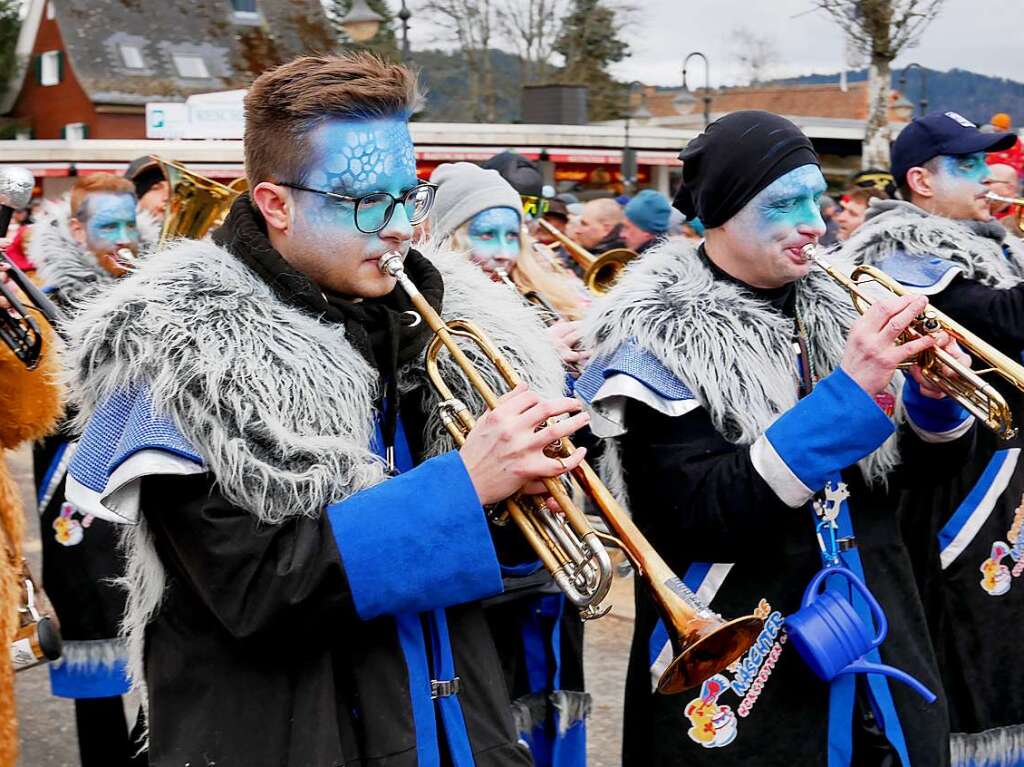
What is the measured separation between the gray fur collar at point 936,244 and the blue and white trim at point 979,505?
545 mm

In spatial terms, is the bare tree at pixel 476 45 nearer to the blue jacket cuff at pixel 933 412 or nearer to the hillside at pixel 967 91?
the hillside at pixel 967 91

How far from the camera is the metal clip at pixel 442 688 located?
213 cm

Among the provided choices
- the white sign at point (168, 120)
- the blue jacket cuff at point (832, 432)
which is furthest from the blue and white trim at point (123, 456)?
the white sign at point (168, 120)

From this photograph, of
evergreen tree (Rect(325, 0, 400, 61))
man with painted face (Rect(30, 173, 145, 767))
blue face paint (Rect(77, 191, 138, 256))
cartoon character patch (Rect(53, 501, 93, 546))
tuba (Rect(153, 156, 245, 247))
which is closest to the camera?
man with painted face (Rect(30, 173, 145, 767))

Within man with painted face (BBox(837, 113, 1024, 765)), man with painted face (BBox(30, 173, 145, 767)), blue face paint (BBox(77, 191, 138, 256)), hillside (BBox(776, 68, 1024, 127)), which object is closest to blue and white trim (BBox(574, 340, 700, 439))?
man with painted face (BBox(837, 113, 1024, 765))

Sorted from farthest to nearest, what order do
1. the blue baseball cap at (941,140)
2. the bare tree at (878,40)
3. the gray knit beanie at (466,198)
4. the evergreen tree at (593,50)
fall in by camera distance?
the evergreen tree at (593,50) → the bare tree at (878,40) → the gray knit beanie at (466,198) → the blue baseball cap at (941,140)

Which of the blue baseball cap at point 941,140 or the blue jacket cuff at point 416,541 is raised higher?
the blue baseball cap at point 941,140

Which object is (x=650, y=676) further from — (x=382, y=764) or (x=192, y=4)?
(x=192, y=4)

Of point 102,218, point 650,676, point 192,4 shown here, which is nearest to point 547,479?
point 650,676

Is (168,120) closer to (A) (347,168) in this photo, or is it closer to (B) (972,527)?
(B) (972,527)

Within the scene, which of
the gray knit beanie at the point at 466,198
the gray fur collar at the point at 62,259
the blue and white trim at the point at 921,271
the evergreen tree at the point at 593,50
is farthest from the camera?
the evergreen tree at the point at 593,50

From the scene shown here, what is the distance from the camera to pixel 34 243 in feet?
17.4

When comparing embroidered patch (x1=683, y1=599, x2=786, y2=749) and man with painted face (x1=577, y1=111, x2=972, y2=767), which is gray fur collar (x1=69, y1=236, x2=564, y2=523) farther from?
embroidered patch (x1=683, y1=599, x2=786, y2=749)

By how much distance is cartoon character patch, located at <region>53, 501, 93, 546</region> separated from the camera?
4.62 m
